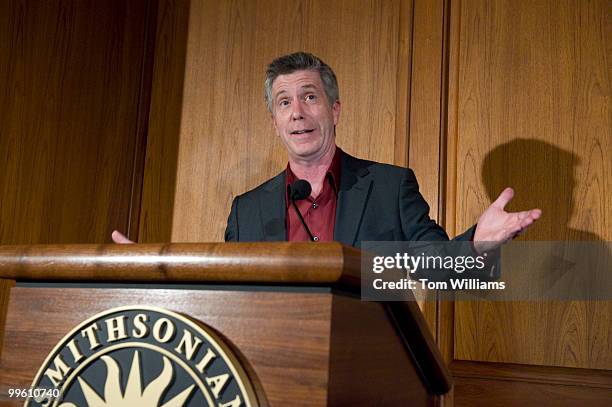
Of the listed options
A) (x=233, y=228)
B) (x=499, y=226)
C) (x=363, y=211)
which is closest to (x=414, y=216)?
(x=363, y=211)

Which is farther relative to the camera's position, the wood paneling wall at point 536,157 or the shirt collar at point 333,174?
the wood paneling wall at point 536,157

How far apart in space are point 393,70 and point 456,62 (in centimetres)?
24

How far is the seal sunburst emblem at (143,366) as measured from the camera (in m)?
0.87

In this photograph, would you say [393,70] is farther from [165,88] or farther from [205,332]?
[205,332]

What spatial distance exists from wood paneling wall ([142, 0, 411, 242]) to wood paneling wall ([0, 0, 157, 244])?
0.20 m

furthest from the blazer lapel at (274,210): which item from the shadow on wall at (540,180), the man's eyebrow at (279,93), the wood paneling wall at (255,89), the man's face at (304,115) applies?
the shadow on wall at (540,180)

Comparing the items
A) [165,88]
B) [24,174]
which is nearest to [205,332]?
[24,174]

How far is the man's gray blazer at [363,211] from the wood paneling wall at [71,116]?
2.72ft

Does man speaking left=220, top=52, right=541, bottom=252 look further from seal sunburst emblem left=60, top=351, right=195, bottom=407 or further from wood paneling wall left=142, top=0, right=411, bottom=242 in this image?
seal sunburst emblem left=60, top=351, right=195, bottom=407

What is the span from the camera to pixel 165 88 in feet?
10.3

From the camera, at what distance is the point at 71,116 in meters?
2.71

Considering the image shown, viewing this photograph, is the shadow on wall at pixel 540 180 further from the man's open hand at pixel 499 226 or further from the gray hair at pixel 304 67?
the man's open hand at pixel 499 226

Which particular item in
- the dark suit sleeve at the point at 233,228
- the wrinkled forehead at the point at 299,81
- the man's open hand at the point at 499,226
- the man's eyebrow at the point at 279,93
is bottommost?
the man's open hand at the point at 499,226

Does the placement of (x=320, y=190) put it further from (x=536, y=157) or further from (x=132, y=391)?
(x=132, y=391)
